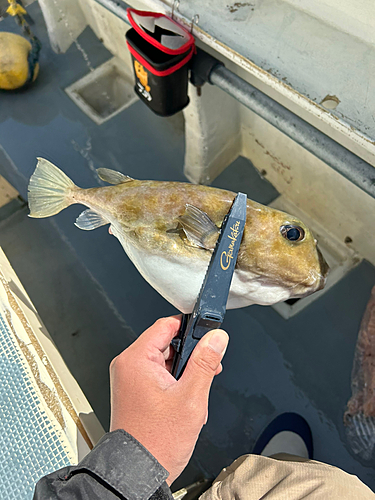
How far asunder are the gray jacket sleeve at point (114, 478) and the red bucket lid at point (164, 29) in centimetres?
212

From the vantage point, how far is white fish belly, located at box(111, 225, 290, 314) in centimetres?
142

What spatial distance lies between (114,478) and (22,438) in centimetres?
90

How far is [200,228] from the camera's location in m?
1.34

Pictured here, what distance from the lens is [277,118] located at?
1955 millimetres

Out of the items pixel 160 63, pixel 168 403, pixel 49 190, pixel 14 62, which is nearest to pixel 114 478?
pixel 168 403

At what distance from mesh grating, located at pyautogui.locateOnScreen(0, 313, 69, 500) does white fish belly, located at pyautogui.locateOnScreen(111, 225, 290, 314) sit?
36.1 inches

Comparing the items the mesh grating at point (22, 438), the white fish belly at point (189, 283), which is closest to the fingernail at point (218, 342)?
the white fish belly at point (189, 283)

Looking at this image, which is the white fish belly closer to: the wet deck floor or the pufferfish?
the pufferfish

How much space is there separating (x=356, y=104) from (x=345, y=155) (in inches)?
10.4

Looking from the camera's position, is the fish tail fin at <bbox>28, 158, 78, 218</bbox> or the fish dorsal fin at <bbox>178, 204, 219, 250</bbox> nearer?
the fish dorsal fin at <bbox>178, 204, 219, 250</bbox>

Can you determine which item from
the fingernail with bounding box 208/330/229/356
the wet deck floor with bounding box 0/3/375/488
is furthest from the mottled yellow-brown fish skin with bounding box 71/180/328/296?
the wet deck floor with bounding box 0/3/375/488

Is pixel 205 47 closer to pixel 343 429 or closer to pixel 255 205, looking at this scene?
pixel 255 205

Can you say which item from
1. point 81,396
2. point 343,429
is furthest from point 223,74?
point 343,429

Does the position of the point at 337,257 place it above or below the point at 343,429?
above
